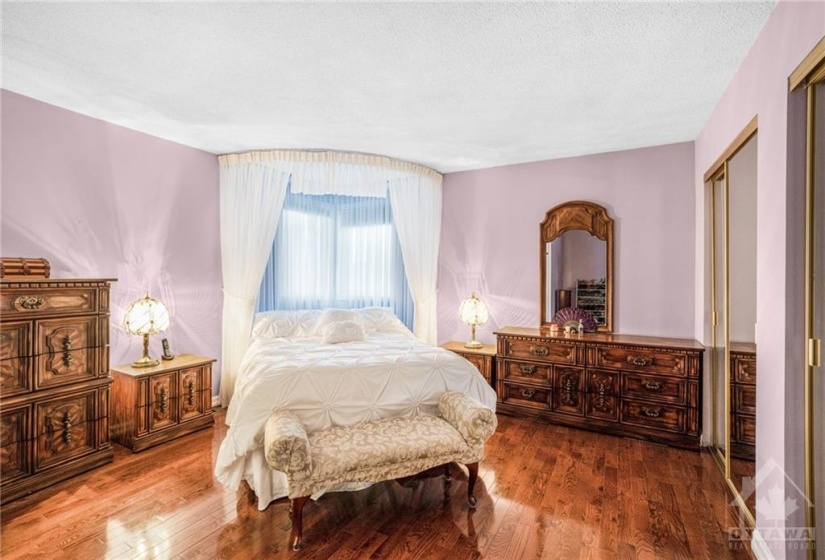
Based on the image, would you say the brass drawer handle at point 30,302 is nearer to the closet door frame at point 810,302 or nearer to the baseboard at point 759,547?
the closet door frame at point 810,302

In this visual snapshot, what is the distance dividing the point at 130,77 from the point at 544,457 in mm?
3848

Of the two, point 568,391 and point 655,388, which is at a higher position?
point 655,388

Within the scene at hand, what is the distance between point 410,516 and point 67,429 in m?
2.33

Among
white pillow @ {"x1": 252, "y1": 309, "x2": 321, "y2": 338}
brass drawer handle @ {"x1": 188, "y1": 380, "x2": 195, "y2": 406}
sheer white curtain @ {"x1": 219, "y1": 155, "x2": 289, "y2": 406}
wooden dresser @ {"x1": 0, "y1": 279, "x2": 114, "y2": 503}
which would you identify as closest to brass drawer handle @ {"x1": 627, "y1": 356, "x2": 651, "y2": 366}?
Result: white pillow @ {"x1": 252, "y1": 309, "x2": 321, "y2": 338}

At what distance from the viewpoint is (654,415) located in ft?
11.4

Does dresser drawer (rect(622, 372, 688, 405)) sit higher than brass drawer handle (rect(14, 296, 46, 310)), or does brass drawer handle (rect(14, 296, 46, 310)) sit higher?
brass drawer handle (rect(14, 296, 46, 310))

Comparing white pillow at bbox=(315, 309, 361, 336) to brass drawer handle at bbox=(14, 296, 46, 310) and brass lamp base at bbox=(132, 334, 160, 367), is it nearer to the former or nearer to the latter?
brass lamp base at bbox=(132, 334, 160, 367)

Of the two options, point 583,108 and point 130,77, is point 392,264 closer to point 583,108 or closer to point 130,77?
point 583,108

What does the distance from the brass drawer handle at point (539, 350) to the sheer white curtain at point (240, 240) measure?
9.34 feet

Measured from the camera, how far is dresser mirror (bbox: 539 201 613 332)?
4.16 m

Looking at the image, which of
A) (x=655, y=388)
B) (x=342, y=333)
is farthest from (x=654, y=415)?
(x=342, y=333)

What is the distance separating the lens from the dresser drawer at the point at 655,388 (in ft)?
11.1

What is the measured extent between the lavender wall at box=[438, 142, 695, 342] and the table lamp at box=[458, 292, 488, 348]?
27 centimetres

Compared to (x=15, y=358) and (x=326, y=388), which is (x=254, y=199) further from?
(x=326, y=388)
